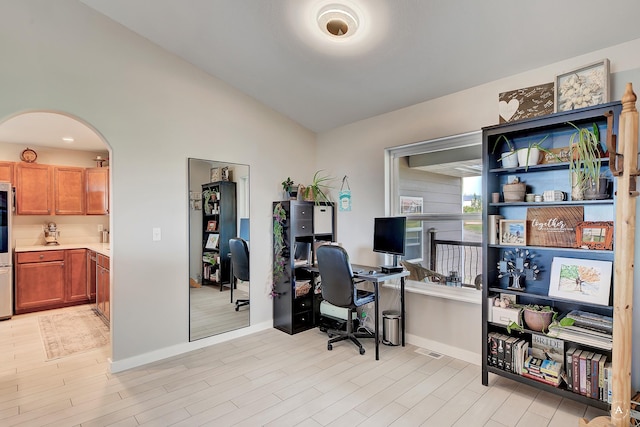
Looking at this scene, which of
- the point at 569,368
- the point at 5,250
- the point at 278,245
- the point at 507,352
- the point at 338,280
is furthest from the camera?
the point at 5,250

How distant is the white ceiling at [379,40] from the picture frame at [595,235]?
49.2 inches

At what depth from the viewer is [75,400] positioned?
8.13 feet

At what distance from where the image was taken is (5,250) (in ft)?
13.7

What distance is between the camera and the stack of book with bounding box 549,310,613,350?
6.97ft

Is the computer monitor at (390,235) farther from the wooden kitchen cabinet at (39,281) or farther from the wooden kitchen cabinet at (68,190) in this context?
the wooden kitchen cabinet at (68,190)

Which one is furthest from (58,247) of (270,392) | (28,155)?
(270,392)

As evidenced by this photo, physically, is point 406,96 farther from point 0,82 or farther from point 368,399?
point 0,82

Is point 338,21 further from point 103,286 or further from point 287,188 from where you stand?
point 103,286

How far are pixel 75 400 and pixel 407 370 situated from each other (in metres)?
2.64

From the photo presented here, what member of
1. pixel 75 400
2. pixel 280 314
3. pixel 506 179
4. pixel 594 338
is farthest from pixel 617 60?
pixel 75 400

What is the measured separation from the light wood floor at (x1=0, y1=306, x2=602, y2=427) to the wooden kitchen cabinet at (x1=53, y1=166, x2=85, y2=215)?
2301mm

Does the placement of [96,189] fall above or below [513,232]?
above

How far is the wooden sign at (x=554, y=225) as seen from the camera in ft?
7.95

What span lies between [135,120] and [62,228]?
3.38 meters
